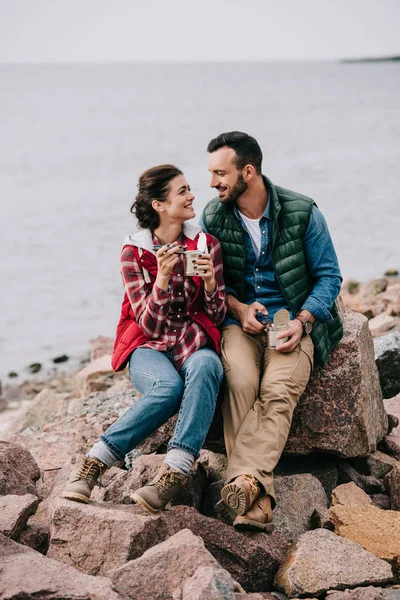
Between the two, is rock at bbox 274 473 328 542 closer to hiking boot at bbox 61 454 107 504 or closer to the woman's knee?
the woman's knee

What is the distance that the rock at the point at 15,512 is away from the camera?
4555 mm

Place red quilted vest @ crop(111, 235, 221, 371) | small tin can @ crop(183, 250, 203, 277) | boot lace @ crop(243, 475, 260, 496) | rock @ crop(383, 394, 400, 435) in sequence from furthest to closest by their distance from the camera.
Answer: rock @ crop(383, 394, 400, 435)
red quilted vest @ crop(111, 235, 221, 371)
small tin can @ crop(183, 250, 203, 277)
boot lace @ crop(243, 475, 260, 496)

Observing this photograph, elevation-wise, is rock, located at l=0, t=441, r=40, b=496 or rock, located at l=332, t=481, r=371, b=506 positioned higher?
rock, located at l=0, t=441, r=40, b=496

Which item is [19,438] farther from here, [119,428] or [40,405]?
[119,428]

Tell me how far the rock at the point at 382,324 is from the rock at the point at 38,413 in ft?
14.0

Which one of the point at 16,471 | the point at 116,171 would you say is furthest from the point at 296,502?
the point at 116,171

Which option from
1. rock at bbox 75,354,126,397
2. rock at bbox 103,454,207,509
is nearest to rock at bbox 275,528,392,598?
rock at bbox 103,454,207,509

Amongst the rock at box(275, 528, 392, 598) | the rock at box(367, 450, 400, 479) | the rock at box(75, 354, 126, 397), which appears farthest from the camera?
the rock at box(75, 354, 126, 397)

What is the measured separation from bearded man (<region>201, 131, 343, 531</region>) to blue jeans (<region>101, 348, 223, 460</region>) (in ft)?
0.85

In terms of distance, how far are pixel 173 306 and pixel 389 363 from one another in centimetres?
250

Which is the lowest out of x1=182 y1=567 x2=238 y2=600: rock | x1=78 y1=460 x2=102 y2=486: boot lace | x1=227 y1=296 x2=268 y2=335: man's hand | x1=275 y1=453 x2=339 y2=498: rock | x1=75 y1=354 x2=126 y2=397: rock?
x1=75 y1=354 x2=126 y2=397: rock

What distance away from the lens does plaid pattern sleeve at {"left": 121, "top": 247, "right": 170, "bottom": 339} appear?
5242 millimetres

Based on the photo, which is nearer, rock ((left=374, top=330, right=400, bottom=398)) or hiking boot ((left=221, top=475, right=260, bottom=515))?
hiking boot ((left=221, top=475, right=260, bottom=515))

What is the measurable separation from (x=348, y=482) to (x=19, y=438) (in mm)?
3764
